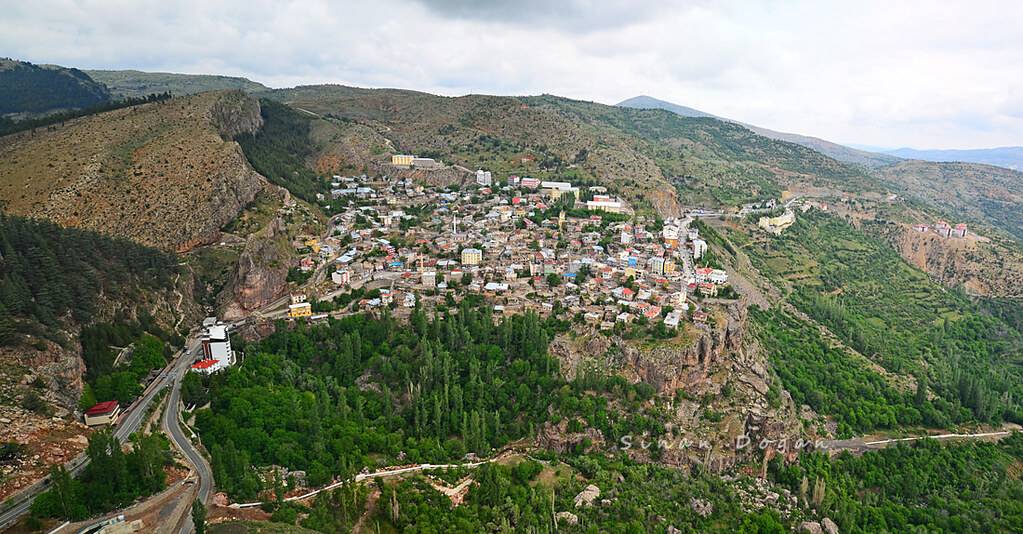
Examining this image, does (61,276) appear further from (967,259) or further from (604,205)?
(967,259)

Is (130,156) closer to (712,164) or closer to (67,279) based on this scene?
(67,279)

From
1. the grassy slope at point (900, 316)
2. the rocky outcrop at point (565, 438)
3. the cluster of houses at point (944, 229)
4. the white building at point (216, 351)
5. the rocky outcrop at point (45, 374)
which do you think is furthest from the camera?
the cluster of houses at point (944, 229)

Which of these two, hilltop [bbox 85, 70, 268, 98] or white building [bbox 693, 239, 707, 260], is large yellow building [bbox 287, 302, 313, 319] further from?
hilltop [bbox 85, 70, 268, 98]

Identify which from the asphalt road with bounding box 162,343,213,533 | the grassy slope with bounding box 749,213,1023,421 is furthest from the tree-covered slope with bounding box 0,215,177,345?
the grassy slope with bounding box 749,213,1023,421

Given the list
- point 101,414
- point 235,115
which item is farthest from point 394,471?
point 235,115

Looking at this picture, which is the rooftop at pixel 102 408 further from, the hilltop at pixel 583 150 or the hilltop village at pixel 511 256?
the hilltop at pixel 583 150

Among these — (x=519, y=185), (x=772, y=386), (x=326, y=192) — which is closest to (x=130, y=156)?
(x=326, y=192)

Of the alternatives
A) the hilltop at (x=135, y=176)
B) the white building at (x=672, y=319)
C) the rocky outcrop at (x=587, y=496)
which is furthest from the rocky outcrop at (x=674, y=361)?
the hilltop at (x=135, y=176)
